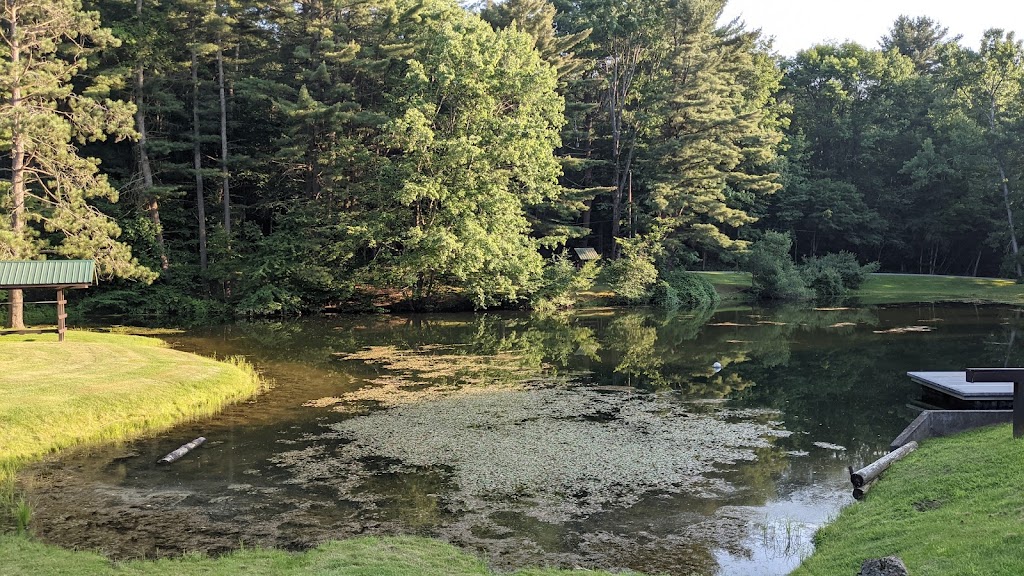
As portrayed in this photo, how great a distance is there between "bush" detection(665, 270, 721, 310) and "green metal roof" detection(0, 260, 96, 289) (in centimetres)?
3144

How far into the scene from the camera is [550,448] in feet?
47.2

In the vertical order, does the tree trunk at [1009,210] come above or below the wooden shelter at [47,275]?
above

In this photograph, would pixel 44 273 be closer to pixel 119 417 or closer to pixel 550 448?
pixel 119 417

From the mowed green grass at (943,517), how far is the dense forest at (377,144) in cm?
2660

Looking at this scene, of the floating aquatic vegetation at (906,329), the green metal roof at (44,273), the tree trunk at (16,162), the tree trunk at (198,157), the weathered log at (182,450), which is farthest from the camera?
the tree trunk at (198,157)

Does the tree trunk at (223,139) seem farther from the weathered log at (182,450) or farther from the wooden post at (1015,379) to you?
the wooden post at (1015,379)

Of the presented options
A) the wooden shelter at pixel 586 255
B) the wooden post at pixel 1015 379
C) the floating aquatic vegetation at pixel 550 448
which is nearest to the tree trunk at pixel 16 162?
the floating aquatic vegetation at pixel 550 448

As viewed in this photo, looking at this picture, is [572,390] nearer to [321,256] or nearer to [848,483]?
[848,483]

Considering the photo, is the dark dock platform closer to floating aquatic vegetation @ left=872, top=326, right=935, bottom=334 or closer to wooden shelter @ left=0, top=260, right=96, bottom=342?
floating aquatic vegetation @ left=872, top=326, right=935, bottom=334

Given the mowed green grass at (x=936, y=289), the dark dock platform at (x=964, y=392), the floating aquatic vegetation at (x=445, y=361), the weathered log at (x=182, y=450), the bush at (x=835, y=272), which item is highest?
the bush at (x=835, y=272)

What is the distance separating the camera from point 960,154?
178 ft

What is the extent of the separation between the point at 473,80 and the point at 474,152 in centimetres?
399

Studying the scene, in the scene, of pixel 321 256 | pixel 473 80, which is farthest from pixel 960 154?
pixel 321 256

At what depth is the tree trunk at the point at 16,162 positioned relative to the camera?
26203 millimetres
